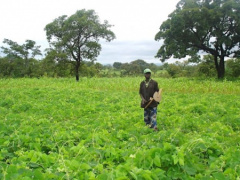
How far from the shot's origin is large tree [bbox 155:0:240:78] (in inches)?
874

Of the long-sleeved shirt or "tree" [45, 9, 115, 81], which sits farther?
"tree" [45, 9, 115, 81]

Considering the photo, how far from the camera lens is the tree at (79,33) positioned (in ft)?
81.0

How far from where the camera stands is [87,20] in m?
24.8

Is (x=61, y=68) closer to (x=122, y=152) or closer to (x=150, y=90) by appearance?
(x=150, y=90)

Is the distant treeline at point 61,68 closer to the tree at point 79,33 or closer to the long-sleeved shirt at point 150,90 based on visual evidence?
the tree at point 79,33

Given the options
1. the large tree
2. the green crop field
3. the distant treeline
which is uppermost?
the large tree

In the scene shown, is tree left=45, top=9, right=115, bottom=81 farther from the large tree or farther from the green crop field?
the green crop field

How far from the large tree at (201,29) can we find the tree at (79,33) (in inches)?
244

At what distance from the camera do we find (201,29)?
23.3 meters

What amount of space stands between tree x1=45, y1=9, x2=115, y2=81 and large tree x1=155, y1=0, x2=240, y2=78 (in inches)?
244

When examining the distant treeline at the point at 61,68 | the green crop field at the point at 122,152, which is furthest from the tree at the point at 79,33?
the green crop field at the point at 122,152

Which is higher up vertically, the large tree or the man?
the large tree

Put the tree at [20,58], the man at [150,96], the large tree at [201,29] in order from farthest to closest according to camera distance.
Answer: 1. the tree at [20,58]
2. the large tree at [201,29]
3. the man at [150,96]

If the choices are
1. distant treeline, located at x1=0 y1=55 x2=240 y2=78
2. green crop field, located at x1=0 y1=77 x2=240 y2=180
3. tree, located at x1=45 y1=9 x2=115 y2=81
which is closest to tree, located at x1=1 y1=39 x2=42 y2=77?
distant treeline, located at x1=0 y1=55 x2=240 y2=78
